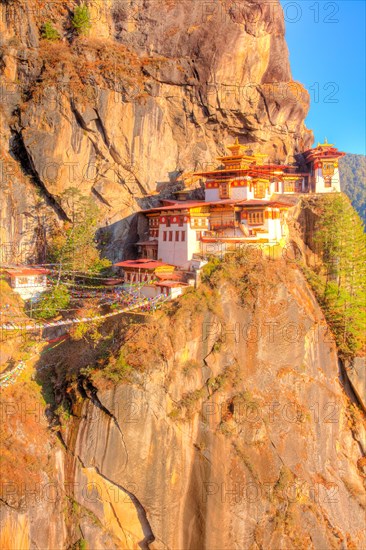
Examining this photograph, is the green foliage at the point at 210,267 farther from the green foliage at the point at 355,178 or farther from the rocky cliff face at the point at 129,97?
the green foliage at the point at 355,178

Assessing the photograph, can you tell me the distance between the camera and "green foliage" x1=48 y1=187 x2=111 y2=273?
Answer: 30062 millimetres

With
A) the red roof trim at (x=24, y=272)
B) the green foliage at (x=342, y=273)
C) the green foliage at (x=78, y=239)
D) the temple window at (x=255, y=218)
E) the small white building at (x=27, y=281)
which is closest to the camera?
the red roof trim at (x=24, y=272)

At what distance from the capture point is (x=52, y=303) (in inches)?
1061

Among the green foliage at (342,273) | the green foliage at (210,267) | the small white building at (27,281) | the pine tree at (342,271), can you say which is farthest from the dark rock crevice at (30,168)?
the pine tree at (342,271)

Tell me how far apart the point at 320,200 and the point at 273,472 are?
19448mm

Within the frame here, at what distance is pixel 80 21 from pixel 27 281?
22.0 metres

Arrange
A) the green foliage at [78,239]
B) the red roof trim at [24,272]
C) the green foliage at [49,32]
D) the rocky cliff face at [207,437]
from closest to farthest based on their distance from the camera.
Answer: the rocky cliff face at [207,437] < the red roof trim at [24,272] < the green foliage at [78,239] < the green foliage at [49,32]

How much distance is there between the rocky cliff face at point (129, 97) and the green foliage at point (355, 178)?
168 ft

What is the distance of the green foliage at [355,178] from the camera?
3514 inches

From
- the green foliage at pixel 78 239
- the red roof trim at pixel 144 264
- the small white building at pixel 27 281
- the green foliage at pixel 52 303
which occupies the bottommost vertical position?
the green foliage at pixel 52 303

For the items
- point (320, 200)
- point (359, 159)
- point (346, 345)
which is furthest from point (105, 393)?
point (359, 159)

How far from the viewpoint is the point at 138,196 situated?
116 ft

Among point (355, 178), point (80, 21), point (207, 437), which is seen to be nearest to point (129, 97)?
point (80, 21)

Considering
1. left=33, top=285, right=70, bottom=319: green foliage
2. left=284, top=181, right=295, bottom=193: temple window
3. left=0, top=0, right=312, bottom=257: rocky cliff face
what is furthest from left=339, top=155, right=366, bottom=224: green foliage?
left=33, top=285, right=70, bottom=319: green foliage
